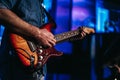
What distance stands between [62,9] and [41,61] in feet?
18.1

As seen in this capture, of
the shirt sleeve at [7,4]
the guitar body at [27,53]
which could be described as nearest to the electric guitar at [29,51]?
the guitar body at [27,53]

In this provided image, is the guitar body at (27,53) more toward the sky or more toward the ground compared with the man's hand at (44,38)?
more toward the ground

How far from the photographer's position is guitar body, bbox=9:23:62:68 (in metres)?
1.34

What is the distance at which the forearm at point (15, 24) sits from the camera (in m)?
1.26

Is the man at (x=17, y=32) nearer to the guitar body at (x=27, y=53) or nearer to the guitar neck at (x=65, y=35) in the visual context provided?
the guitar body at (x=27, y=53)

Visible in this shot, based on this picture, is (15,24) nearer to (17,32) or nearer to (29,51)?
(17,32)

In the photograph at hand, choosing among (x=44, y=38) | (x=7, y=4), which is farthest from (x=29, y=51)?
(x=7, y=4)

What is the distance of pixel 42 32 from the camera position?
1.36 m

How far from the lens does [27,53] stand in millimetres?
1400

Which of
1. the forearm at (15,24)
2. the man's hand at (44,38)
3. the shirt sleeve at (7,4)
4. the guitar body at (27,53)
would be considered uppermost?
the shirt sleeve at (7,4)

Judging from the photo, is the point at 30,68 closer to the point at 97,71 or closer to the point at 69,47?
the point at 97,71

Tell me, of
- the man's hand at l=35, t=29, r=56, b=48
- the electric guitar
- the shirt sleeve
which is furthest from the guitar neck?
the shirt sleeve

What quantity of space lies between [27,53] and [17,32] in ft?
0.44

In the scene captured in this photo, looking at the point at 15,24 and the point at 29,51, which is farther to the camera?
the point at 29,51
